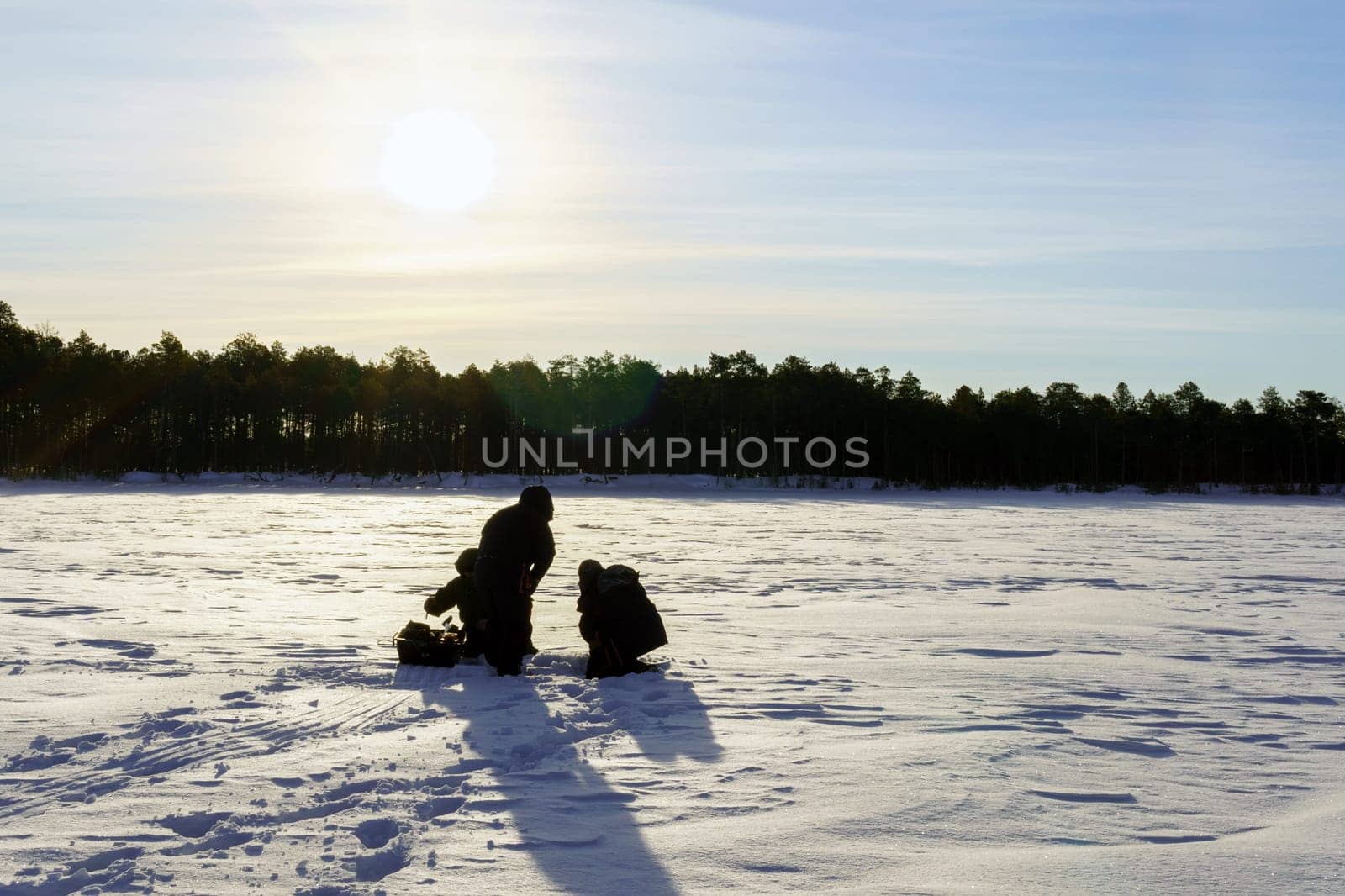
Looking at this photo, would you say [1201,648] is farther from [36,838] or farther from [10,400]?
[10,400]

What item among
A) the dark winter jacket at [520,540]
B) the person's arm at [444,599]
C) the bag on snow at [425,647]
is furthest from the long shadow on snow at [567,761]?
the dark winter jacket at [520,540]

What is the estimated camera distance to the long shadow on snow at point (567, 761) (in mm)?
4480

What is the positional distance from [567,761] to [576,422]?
70048 mm

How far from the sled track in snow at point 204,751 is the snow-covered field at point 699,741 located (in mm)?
25

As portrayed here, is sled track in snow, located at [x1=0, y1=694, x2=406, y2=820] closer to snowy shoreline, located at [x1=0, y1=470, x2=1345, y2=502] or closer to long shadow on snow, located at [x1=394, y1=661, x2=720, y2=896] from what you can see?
long shadow on snow, located at [x1=394, y1=661, x2=720, y2=896]

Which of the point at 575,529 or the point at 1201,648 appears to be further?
the point at 575,529

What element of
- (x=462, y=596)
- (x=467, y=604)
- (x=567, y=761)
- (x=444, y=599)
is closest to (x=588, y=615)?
(x=467, y=604)

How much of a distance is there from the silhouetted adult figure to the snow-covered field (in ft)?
1.00

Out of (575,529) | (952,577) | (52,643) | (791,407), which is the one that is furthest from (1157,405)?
(52,643)

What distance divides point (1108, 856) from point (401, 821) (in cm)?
301

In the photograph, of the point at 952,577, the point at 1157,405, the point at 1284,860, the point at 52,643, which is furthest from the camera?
the point at 1157,405

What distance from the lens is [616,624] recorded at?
8.57 metres

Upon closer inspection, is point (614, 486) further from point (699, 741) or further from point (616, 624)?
point (699, 741)

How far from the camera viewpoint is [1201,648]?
9.62m
